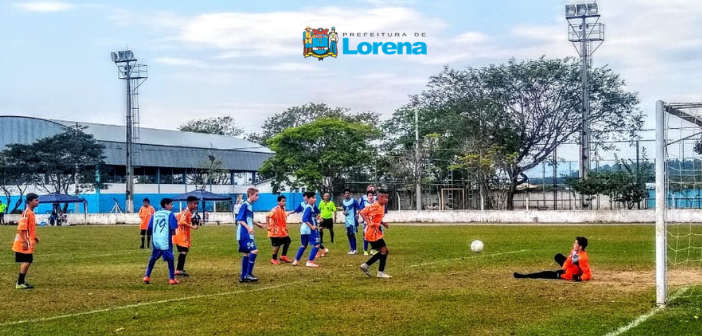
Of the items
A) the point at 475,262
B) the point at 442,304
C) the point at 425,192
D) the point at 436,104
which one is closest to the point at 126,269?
the point at 475,262

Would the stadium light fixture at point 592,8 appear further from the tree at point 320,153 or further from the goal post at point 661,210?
the goal post at point 661,210

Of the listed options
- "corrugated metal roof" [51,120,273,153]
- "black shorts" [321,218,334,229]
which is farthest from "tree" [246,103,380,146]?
"black shorts" [321,218,334,229]

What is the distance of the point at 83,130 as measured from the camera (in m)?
76.0

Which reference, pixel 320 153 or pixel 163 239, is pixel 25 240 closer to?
pixel 163 239

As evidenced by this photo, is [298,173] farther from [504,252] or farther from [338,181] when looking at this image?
[504,252]

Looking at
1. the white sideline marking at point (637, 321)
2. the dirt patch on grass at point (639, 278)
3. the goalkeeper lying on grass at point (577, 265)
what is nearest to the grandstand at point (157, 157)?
the dirt patch on grass at point (639, 278)

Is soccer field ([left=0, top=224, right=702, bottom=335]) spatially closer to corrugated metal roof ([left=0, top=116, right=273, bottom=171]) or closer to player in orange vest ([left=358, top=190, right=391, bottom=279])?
player in orange vest ([left=358, top=190, right=391, bottom=279])

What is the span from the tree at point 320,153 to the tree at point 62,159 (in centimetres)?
1533

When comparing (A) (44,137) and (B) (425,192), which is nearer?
(B) (425,192)

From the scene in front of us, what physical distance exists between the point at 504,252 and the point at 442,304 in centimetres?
1144

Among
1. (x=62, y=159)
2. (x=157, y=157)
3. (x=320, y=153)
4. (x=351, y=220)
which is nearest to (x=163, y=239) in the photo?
(x=351, y=220)

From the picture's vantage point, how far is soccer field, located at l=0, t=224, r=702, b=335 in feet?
35.5

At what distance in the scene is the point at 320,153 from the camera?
6775cm

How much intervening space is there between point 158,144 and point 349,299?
6961 cm
